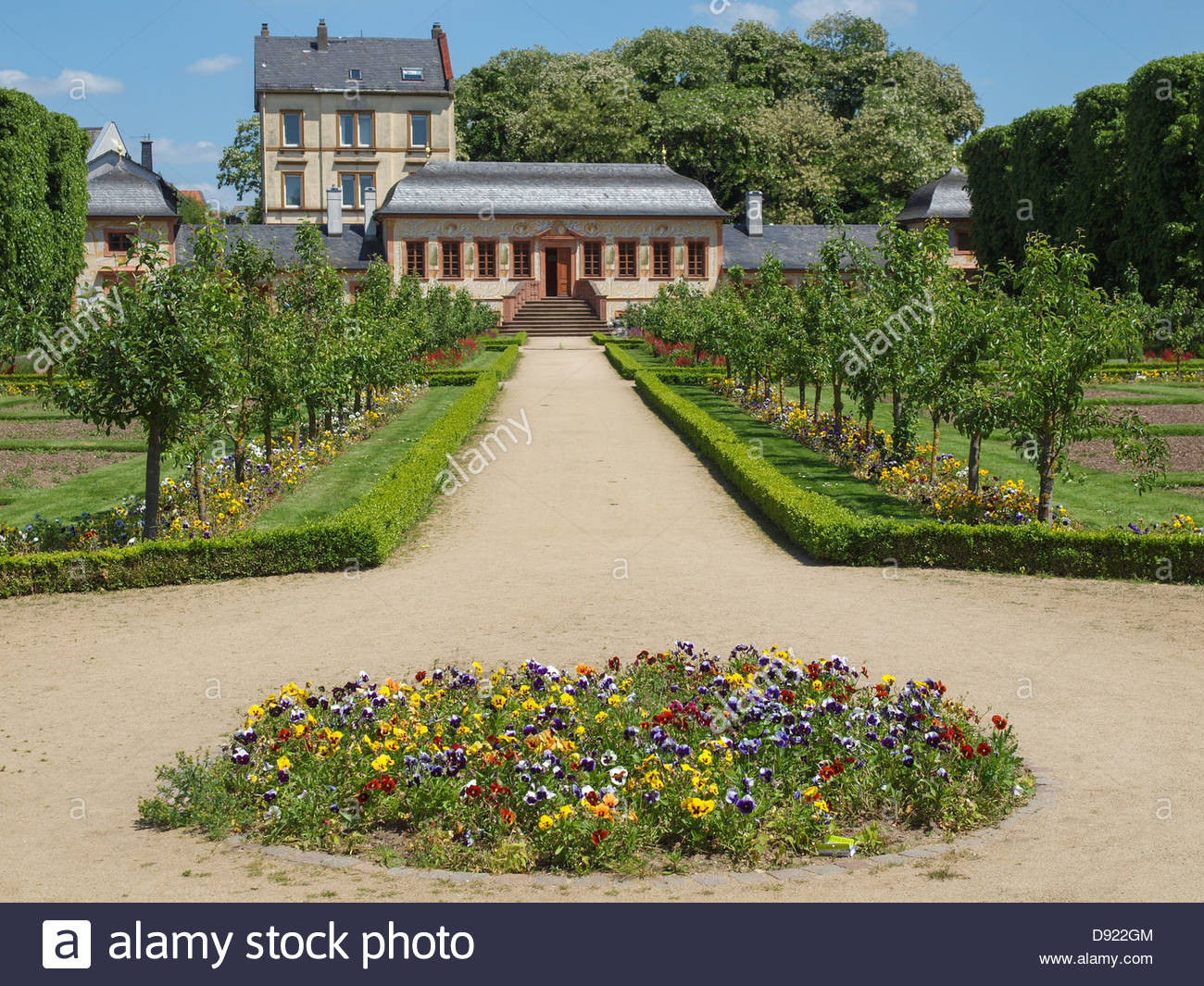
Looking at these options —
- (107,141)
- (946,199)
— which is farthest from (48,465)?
(107,141)

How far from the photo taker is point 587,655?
9.62 meters

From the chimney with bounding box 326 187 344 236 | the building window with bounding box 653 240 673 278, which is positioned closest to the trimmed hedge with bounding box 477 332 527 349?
the building window with bounding box 653 240 673 278

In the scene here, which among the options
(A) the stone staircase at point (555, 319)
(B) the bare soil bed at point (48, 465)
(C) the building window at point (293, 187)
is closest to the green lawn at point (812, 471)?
(B) the bare soil bed at point (48, 465)

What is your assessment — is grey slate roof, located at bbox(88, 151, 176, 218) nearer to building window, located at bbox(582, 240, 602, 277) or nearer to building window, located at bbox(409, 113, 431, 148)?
building window, located at bbox(409, 113, 431, 148)

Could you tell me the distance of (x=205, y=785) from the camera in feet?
22.5

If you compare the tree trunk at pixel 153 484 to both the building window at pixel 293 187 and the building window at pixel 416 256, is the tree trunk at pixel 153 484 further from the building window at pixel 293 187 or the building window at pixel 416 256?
the building window at pixel 293 187

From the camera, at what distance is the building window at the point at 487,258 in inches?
1918

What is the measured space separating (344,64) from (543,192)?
16731mm

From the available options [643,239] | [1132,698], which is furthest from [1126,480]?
[643,239]

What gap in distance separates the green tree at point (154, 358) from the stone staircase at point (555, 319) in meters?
33.9

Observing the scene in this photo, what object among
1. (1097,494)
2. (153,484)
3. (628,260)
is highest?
(628,260)

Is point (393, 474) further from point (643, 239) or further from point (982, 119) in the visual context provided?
point (982, 119)

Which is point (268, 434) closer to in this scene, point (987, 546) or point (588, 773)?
point (987, 546)

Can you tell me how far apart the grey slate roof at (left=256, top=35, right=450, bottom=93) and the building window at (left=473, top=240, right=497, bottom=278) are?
14.7 meters
